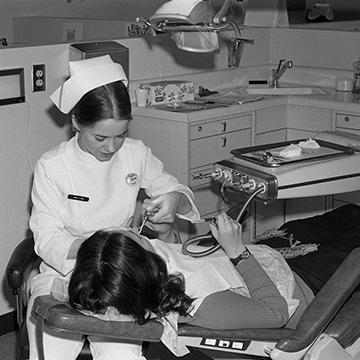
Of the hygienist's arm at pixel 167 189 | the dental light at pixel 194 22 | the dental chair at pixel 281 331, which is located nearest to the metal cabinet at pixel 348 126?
the dental light at pixel 194 22

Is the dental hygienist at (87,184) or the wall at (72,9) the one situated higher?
the wall at (72,9)

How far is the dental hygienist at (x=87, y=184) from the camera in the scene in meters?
2.33

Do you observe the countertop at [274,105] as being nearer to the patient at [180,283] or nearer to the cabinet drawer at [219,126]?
the cabinet drawer at [219,126]

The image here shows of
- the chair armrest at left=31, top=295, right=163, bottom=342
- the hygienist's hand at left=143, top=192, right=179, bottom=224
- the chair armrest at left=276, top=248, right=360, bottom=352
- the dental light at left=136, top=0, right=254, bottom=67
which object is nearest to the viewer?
the chair armrest at left=31, top=295, right=163, bottom=342

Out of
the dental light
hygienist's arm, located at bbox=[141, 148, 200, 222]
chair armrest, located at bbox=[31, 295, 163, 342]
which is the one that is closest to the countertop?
the dental light

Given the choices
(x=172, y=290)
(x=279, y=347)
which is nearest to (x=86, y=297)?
(x=172, y=290)

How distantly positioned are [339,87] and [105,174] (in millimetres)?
1831

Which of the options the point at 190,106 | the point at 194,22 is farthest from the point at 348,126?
the point at 194,22

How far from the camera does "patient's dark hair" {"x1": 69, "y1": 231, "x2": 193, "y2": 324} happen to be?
1.95m

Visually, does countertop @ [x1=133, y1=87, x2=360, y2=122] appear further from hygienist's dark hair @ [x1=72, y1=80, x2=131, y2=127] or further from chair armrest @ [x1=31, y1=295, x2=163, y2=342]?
chair armrest @ [x1=31, y1=295, x2=163, y2=342]

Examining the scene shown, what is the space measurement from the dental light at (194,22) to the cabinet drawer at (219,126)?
0.47 meters

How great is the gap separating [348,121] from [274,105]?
375mm

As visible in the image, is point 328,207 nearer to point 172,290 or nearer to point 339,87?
point 339,87

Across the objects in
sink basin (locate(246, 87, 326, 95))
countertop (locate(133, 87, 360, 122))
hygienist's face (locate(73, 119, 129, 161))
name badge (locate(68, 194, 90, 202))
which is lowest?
name badge (locate(68, 194, 90, 202))
